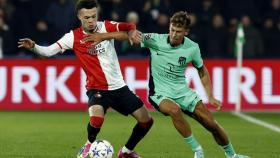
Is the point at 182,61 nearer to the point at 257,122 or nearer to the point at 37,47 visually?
the point at 37,47

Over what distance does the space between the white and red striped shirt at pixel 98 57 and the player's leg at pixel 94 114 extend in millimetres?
109

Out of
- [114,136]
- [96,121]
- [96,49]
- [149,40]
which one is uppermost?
[149,40]

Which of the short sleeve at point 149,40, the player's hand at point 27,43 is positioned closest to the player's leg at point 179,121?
the short sleeve at point 149,40

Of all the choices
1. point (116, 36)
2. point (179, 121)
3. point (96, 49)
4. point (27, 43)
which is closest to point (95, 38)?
point (116, 36)

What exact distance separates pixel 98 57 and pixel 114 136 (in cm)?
333

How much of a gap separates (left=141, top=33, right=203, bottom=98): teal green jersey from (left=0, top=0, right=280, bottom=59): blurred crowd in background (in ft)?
30.9

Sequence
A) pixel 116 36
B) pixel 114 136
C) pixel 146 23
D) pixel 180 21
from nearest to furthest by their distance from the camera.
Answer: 1. pixel 180 21
2. pixel 116 36
3. pixel 114 136
4. pixel 146 23

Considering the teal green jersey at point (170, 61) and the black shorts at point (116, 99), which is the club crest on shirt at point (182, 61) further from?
the black shorts at point (116, 99)

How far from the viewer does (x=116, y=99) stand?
1077cm

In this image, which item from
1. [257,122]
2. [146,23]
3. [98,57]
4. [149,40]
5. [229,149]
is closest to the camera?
[229,149]

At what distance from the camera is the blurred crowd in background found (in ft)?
67.1

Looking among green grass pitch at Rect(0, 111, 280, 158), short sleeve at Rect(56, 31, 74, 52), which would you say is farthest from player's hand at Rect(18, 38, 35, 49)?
green grass pitch at Rect(0, 111, 280, 158)

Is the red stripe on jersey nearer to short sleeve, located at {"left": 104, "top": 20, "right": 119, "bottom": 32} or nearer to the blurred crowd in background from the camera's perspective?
short sleeve, located at {"left": 104, "top": 20, "right": 119, "bottom": 32}

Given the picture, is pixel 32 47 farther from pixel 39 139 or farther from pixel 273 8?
pixel 273 8
